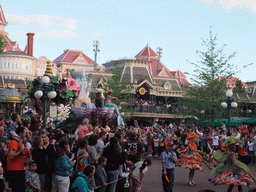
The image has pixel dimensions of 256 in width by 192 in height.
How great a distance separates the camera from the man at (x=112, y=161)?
9.40m

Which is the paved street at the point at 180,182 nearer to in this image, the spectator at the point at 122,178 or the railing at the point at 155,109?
the spectator at the point at 122,178

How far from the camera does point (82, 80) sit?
23.8m

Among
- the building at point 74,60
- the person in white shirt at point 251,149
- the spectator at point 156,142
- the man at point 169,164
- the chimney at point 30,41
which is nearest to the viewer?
the man at point 169,164

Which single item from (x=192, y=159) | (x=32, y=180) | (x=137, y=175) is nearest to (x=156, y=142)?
(x=192, y=159)

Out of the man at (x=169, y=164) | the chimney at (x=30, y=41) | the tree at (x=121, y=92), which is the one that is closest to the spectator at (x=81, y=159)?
the man at (x=169, y=164)

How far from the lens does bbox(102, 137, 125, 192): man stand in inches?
370

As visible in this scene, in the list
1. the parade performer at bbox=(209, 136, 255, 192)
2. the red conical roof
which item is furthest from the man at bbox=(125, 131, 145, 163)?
the red conical roof

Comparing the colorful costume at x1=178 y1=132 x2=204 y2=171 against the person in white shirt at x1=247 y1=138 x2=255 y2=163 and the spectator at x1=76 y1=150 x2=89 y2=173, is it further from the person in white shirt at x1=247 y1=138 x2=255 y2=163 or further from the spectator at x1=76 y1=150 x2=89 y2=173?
the person in white shirt at x1=247 y1=138 x2=255 y2=163

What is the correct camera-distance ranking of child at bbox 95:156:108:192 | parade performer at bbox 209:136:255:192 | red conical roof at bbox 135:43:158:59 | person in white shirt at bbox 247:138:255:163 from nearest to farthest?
parade performer at bbox 209:136:255:192
child at bbox 95:156:108:192
person in white shirt at bbox 247:138:255:163
red conical roof at bbox 135:43:158:59

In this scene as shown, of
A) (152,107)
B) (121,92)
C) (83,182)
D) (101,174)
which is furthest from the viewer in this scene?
(152,107)

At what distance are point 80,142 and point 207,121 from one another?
2311 centimetres

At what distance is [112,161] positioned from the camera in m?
9.41

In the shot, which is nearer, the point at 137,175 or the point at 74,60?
the point at 137,175

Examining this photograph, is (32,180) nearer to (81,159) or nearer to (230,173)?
(81,159)
